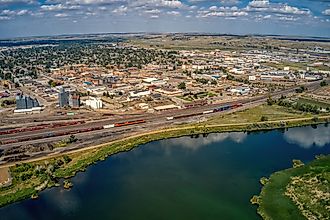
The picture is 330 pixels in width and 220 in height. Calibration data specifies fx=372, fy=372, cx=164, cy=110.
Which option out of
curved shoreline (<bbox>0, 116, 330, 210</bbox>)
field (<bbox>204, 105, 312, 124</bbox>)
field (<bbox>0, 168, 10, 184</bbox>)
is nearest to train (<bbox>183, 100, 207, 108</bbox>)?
field (<bbox>204, 105, 312, 124</bbox>)

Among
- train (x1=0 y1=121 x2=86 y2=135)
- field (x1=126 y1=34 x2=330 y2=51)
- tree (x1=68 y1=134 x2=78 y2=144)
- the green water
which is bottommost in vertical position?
the green water

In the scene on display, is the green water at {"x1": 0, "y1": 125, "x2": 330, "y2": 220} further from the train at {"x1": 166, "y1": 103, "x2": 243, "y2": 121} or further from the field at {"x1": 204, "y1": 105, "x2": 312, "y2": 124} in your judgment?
the train at {"x1": 166, "y1": 103, "x2": 243, "y2": 121}

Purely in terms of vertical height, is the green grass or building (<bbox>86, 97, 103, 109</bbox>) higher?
building (<bbox>86, 97, 103, 109</bbox>)

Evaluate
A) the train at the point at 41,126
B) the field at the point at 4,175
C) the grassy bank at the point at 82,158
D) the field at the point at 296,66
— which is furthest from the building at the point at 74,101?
the field at the point at 296,66

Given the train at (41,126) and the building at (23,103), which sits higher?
the building at (23,103)

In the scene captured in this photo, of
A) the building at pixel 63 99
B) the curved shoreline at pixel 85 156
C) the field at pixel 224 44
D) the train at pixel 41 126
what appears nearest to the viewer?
the curved shoreline at pixel 85 156

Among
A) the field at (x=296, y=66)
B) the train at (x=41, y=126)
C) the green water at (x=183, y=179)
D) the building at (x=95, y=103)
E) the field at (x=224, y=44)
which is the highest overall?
the field at (x=224, y=44)

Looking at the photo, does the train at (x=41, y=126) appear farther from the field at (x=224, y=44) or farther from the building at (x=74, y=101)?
the field at (x=224, y=44)
